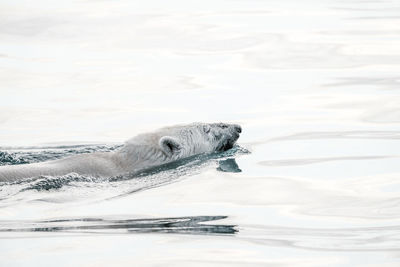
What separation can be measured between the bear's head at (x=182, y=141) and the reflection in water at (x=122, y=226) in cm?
327

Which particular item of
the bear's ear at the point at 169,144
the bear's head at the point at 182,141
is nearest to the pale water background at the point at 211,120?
the bear's head at the point at 182,141

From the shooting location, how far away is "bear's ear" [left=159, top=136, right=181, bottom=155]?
13023 mm

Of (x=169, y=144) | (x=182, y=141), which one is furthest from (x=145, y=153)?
(x=182, y=141)

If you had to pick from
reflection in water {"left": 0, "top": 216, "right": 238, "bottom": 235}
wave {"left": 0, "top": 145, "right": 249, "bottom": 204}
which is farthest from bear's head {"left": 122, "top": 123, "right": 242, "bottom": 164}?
reflection in water {"left": 0, "top": 216, "right": 238, "bottom": 235}

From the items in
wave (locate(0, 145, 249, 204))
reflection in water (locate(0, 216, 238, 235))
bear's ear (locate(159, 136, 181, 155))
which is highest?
bear's ear (locate(159, 136, 181, 155))

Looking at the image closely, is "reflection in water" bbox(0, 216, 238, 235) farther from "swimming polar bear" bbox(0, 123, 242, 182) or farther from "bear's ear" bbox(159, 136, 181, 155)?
"bear's ear" bbox(159, 136, 181, 155)

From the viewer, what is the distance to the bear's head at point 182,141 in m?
13.1

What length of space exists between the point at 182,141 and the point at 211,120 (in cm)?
148

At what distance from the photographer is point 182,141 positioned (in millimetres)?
13414

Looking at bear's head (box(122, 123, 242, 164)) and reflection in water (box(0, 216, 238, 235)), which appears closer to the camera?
reflection in water (box(0, 216, 238, 235))

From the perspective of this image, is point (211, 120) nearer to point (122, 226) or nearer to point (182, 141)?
point (182, 141)

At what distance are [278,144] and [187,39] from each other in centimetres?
746

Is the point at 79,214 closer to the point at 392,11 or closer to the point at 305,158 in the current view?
the point at 305,158

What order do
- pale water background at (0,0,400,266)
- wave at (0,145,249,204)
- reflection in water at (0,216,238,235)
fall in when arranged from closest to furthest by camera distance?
pale water background at (0,0,400,266) → reflection in water at (0,216,238,235) → wave at (0,145,249,204)
